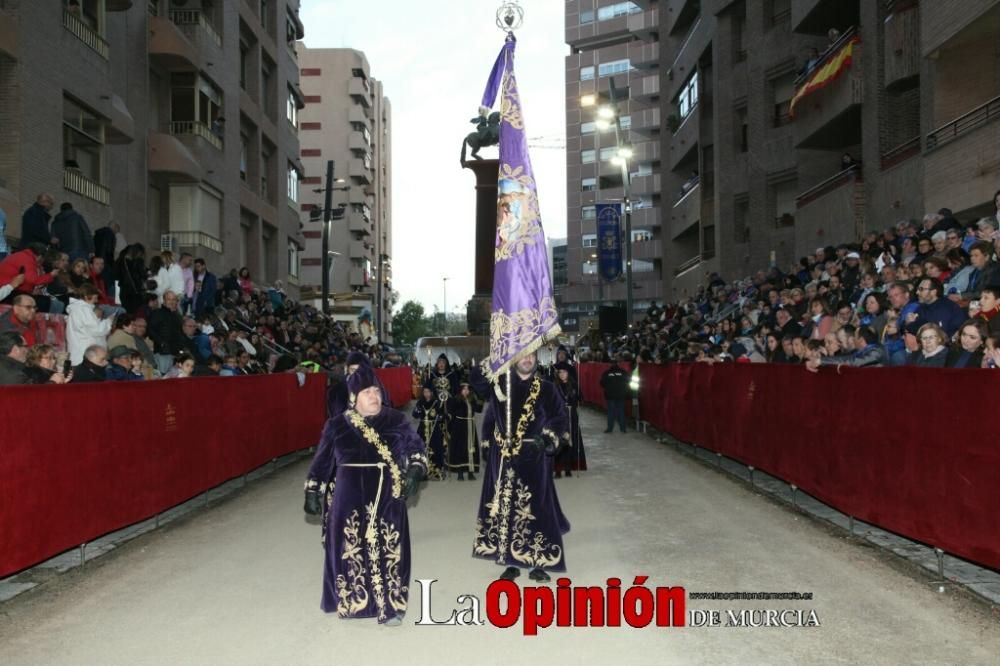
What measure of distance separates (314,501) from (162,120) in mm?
24574

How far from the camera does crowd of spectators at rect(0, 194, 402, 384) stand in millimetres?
9891

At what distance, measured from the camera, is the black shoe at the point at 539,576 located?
7109 mm

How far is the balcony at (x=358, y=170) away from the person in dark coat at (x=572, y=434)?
73.1 meters

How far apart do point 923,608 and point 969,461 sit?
1.22 meters

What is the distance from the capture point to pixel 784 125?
31.8 metres

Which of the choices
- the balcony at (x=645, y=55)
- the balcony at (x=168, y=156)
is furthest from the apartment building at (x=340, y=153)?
the balcony at (x=168, y=156)

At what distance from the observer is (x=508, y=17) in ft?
29.8

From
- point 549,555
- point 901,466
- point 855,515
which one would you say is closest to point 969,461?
point 901,466

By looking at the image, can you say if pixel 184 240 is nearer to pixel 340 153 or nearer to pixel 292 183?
pixel 292 183

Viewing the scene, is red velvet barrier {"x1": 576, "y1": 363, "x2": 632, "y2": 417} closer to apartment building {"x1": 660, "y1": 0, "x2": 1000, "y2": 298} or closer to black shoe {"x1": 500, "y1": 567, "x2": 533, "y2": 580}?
apartment building {"x1": 660, "y1": 0, "x2": 1000, "y2": 298}

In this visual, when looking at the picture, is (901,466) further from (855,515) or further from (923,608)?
(923,608)


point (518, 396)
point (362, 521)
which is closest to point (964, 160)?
point (518, 396)

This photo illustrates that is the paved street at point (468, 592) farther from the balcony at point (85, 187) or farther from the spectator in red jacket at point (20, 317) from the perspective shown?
the balcony at point (85, 187)

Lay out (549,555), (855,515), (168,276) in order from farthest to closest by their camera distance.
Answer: (168,276) < (855,515) < (549,555)
